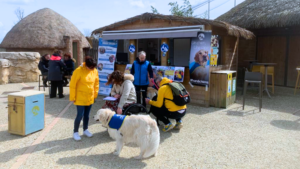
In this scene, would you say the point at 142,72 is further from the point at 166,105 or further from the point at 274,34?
the point at 274,34

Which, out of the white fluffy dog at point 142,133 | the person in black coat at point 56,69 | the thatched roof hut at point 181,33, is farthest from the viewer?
the person in black coat at point 56,69

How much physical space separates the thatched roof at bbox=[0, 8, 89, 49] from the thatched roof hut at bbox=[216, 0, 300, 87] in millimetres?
11575

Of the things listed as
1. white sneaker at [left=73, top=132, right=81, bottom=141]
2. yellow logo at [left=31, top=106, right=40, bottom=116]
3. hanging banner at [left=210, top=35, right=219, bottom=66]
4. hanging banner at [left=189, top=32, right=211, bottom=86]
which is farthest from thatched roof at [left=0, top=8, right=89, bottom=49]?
white sneaker at [left=73, top=132, right=81, bottom=141]

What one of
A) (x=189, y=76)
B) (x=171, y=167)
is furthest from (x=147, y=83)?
(x=171, y=167)

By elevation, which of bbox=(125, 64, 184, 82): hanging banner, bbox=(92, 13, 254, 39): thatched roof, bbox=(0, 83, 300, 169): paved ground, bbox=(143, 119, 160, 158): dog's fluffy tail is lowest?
bbox=(0, 83, 300, 169): paved ground

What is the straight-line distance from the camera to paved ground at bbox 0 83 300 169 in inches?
151

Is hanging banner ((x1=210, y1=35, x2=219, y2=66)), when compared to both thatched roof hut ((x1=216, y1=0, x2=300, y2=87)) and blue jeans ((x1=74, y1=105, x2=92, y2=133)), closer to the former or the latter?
blue jeans ((x1=74, y1=105, x2=92, y2=133))

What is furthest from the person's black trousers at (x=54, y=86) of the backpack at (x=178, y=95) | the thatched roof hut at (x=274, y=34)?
the thatched roof hut at (x=274, y=34)

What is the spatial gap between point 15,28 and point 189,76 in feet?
52.1

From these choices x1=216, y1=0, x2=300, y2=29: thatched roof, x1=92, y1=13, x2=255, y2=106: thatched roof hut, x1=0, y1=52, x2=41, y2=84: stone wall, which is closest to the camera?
x1=92, y1=13, x2=255, y2=106: thatched roof hut

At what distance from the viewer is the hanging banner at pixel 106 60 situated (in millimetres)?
9000

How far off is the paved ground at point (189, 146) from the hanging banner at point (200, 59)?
1157 millimetres

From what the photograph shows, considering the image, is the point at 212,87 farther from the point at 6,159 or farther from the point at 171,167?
the point at 6,159

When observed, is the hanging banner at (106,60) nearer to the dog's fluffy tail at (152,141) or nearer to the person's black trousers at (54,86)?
the person's black trousers at (54,86)
